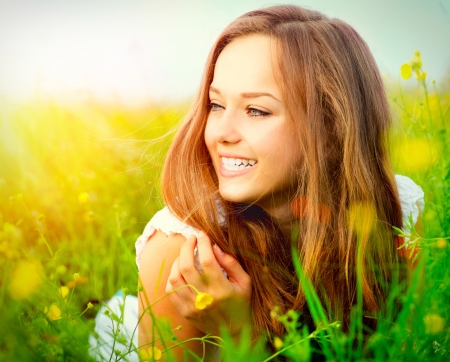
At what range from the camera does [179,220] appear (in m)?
1.66

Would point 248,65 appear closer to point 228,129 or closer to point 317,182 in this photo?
point 228,129

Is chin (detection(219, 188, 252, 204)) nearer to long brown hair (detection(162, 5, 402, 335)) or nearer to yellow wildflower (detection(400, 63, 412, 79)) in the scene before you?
long brown hair (detection(162, 5, 402, 335))

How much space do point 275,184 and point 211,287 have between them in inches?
15.1

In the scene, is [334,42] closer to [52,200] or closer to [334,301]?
[334,301]

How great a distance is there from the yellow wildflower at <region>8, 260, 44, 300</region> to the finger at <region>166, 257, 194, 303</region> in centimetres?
38

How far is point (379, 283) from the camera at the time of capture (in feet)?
5.36

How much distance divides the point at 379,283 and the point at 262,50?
32.4 inches

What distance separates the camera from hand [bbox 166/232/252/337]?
4.66 feet

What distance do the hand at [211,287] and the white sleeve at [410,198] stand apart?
2.30 ft

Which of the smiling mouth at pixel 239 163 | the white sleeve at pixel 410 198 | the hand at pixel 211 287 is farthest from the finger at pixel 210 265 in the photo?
the white sleeve at pixel 410 198

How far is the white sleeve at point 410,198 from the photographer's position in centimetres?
188

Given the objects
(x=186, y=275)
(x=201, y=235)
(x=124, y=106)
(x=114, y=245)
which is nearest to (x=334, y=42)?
(x=201, y=235)

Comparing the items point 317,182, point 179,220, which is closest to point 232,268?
point 179,220

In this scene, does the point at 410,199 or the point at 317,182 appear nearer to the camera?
the point at 317,182
